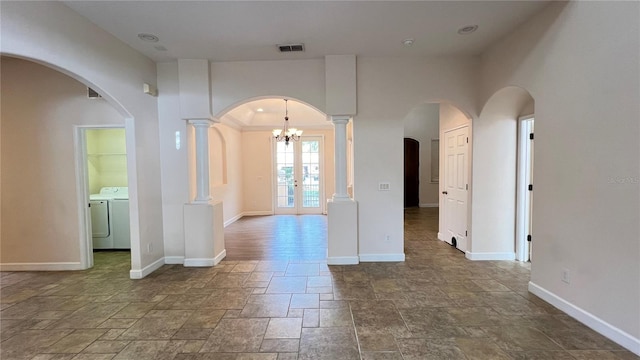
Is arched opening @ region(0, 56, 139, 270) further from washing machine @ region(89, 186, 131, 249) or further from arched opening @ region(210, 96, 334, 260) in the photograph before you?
arched opening @ region(210, 96, 334, 260)

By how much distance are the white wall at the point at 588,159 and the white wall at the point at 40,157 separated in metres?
5.23

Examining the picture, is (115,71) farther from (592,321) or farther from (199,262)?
(592,321)

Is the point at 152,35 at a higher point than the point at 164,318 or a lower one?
higher

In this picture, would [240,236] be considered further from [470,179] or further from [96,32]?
[470,179]

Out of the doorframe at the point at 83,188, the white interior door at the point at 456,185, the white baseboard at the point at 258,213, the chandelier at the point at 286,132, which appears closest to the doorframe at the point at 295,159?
the white baseboard at the point at 258,213

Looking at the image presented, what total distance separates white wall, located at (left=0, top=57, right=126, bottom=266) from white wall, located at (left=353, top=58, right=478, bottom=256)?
348cm

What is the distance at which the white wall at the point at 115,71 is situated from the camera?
2.37 meters

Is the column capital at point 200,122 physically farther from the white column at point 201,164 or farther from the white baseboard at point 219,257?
the white baseboard at point 219,257

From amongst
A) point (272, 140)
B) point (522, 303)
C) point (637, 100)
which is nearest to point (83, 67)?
point (637, 100)

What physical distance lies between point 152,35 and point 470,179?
14.9 feet

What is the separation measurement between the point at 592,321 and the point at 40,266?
6472 mm

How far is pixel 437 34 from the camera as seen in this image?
132 inches

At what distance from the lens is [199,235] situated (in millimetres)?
4160

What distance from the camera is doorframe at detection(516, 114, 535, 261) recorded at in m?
4.00
